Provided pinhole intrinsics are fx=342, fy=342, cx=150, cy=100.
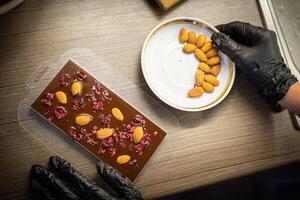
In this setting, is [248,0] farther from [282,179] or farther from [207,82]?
[282,179]

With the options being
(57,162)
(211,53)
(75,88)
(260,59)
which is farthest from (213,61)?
(57,162)

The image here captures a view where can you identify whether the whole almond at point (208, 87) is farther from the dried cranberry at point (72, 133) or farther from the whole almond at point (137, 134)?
the dried cranberry at point (72, 133)

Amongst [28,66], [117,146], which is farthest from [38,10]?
[117,146]

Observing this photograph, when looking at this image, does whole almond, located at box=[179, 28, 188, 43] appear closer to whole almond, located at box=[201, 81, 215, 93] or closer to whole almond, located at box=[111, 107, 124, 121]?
whole almond, located at box=[201, 81, 215, 93]

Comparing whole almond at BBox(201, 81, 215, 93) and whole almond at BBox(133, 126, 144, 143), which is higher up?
whole almond at BBox(201, 81, 215, 93)

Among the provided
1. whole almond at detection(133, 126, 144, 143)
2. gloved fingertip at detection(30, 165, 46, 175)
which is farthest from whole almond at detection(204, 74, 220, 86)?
gloved fingertip at detection(30, 165, 46, 175)

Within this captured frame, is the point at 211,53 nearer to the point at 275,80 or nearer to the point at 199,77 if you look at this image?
the point at 199,77
